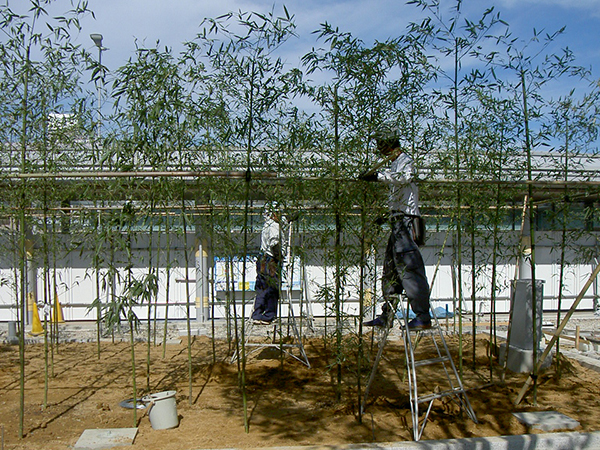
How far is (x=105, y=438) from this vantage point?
13.0 ft

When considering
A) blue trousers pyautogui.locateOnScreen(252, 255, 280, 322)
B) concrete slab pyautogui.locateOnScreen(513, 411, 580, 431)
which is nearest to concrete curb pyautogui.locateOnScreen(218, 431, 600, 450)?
concrete slab pyautogui.locateOnScreen(513, 411, 580, 431)

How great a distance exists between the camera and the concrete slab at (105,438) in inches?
151

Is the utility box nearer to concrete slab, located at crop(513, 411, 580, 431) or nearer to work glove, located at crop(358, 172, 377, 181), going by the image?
concrete slab, located at crop(513, 411, 580, 431)

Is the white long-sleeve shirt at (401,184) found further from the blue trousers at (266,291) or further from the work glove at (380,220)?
the blue trousers at (266,291)

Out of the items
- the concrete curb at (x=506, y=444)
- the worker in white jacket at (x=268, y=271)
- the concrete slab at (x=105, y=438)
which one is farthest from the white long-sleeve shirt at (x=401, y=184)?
the concrete slab at (x=105, y=438)

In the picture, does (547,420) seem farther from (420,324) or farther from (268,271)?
(268,271)

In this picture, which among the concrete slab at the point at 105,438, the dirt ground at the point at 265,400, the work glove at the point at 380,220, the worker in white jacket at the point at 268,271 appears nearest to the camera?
the concrete slab at the point at 105,438

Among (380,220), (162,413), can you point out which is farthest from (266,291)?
(380,220)

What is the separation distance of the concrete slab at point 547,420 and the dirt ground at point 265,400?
70 mm

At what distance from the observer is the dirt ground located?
410 centimetres

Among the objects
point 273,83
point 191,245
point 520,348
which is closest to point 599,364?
point 520,348

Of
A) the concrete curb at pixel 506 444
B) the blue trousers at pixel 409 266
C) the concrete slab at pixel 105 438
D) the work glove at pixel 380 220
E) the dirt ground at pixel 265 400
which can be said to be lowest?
the dirt ground at pixel 265 400

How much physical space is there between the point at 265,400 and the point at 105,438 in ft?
5.22

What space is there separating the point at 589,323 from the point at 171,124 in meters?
9.17
